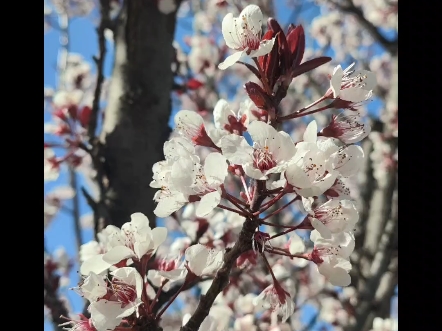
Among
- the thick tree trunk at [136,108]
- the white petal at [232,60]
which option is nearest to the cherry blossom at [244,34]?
the white petal at [232,60]

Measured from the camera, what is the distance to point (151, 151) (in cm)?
115

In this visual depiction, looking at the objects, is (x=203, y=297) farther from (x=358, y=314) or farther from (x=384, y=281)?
(x=384, y=281)

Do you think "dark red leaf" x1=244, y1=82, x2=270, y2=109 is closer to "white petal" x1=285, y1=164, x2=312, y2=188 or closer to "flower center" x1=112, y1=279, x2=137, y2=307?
"white petal" x1=285, y1=164, x2=312, y2=188

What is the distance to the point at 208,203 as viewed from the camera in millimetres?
516

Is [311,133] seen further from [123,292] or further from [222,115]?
[123,292]

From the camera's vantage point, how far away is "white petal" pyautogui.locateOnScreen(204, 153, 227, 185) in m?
0.52

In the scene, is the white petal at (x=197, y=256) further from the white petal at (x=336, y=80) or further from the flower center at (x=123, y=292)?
the white petal at (x=336, y=80)

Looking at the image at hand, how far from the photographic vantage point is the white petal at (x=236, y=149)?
500mm

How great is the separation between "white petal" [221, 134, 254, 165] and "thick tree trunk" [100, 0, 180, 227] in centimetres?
62

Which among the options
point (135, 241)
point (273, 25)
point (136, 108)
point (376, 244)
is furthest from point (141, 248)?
point (376, 244)

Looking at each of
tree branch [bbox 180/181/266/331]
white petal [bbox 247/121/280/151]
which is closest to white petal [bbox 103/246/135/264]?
tree branch [bbox 180/181/266/331]

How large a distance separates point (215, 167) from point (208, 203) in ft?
0.14
